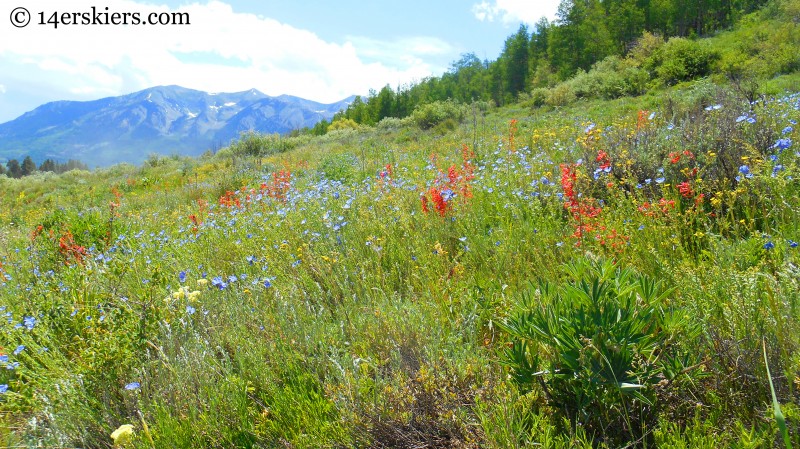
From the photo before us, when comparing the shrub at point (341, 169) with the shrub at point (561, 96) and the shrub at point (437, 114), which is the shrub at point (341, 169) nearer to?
the shrub at point (437, 114)

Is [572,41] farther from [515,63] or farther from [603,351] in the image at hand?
[603,351]

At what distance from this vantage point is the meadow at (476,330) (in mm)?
1460

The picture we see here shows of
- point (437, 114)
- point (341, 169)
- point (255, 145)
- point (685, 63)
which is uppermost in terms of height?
point (685, 63)

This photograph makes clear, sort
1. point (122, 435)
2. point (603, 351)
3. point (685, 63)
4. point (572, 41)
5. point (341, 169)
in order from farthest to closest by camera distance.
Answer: point (572, 41) → point (685, 63) → point (341, 169) → point (122, 435) → point (603, 351)

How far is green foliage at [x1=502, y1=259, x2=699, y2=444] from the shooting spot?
1.41 meters

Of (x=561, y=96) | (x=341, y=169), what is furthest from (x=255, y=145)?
(x=341, y=169)

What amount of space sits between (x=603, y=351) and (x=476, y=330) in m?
0.80

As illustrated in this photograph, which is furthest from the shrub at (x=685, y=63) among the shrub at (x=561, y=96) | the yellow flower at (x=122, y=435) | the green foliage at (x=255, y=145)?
the yellow flower at (x=122, y=435)

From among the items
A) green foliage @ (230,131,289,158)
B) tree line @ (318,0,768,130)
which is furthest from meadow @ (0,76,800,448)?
tree line @ (318,0,768,130)

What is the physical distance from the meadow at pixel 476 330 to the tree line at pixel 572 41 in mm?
31617

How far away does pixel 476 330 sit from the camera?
215 centimetres

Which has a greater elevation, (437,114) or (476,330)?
(437,114)

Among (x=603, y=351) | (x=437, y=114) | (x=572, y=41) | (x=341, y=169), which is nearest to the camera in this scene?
(x=603, y=351)

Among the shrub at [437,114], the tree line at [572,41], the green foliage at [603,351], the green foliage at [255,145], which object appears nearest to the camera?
the green foliage at [603,351]
